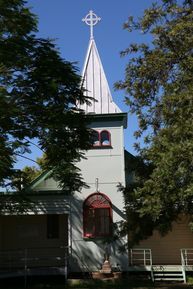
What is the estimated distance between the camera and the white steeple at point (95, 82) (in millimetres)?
22547

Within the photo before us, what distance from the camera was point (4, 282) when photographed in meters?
19.6

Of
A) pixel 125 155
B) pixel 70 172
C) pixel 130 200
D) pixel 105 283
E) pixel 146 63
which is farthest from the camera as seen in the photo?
pixel 125 155

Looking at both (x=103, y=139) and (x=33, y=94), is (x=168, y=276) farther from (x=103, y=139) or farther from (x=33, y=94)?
(x=33, y=94)

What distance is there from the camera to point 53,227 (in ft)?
74.3

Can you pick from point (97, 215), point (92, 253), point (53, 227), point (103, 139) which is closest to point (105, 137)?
point (103, 139)

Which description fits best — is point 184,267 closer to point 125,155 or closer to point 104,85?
point 125,155

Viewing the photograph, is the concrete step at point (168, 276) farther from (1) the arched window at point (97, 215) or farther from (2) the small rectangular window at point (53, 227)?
(2) the small rectangular window at point (53, 227)

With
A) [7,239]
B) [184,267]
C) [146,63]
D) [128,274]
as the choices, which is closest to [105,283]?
[128,274]

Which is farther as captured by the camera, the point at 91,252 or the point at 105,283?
the point at 91,252

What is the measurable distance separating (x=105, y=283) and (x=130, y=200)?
196 inches

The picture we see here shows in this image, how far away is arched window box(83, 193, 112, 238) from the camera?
68.6ft

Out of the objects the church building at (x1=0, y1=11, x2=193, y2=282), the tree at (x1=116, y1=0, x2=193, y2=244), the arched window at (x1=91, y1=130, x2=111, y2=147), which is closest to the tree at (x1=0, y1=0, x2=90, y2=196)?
the tree at (x1=116, y1=0, x2=193, y2=244)

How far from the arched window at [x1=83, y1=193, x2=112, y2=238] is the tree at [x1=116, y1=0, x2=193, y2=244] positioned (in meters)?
5.80

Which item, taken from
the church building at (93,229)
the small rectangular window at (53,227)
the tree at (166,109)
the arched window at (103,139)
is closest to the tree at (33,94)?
the tree at (166,109)
